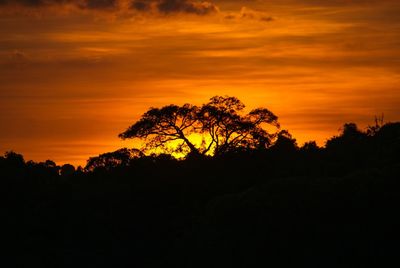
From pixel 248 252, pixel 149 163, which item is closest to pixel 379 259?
pixel 248 252

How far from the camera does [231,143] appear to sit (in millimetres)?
89062

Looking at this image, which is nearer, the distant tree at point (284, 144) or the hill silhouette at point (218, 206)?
the hill silhouette at point (218, 206)

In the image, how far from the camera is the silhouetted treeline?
54.9 meters

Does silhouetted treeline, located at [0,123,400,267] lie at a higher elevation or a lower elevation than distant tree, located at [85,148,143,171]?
lower

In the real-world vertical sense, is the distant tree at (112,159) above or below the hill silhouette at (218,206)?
above

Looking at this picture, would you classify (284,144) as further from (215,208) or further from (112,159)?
(215,208)

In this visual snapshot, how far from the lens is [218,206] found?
58094 millimetres

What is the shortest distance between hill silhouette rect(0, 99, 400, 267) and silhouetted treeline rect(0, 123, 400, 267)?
7cm

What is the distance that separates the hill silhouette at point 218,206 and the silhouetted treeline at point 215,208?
68mm

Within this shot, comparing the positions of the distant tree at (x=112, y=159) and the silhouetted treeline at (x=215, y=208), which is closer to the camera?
the silhouetted treeline at (x=215, y=208)

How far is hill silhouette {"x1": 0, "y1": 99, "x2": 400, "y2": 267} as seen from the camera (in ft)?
180

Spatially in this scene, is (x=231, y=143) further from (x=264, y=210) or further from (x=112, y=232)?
(x=264, y=210)

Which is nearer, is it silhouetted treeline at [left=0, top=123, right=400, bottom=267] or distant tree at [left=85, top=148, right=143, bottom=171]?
silhouetted treeline at [left=0, top=123, right=400, bottom=267]

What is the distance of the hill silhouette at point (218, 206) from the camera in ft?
180
